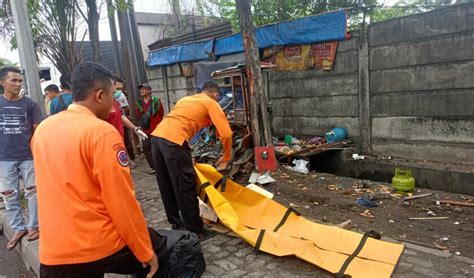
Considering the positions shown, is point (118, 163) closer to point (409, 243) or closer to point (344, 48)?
point (409, 243)

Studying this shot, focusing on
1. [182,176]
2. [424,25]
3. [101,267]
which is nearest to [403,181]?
[424,25]

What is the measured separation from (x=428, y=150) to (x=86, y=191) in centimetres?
631

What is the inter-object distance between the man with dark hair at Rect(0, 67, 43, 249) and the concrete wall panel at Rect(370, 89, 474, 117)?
226 inches

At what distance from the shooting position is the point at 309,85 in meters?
8.25

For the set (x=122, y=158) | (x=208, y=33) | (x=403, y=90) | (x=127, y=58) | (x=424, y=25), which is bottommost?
(x=403, y=90)

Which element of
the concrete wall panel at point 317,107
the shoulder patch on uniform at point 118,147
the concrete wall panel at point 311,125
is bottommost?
the concrete wall panel at point 311,125

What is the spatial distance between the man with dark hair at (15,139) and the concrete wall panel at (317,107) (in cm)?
557

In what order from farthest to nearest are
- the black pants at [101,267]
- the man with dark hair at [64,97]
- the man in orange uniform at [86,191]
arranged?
the man with dark hair at [64,97]
the black pants at [101,267]
the man in orange uniform at [86,191]

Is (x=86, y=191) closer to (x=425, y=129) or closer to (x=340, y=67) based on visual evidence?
(x=425, y=129)

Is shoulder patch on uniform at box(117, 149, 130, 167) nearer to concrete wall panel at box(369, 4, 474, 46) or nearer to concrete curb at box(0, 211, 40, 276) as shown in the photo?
concrete curb at box(0, 211, 40, 276)

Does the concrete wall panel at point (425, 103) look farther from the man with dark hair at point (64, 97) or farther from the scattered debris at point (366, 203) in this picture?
the man with dark hair at point (64, 97)

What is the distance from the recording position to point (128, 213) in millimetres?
1886

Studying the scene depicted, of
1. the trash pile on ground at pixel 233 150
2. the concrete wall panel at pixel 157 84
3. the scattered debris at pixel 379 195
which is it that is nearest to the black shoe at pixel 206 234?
the trash pile on ground at pixel 233 150

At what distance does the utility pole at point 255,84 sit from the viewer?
22.6 feet
